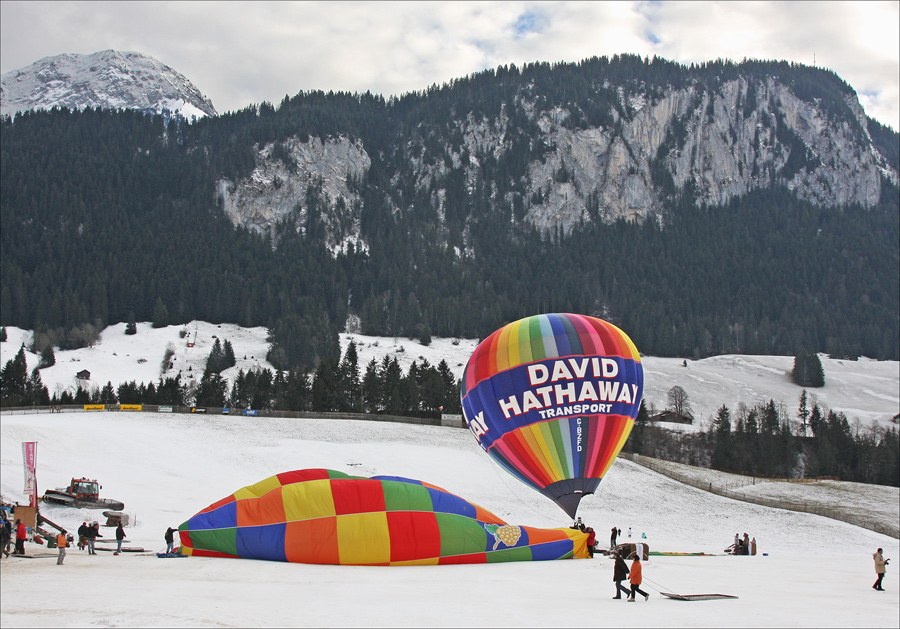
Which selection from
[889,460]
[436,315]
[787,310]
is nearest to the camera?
[889,460]

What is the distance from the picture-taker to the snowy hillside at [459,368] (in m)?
115

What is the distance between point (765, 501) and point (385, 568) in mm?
39298

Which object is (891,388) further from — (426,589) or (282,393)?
(426,589)

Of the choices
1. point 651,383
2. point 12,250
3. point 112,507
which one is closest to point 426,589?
point 112,507

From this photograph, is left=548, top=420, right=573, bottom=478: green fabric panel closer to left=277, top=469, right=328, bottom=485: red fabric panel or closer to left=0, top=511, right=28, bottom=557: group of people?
left=277, top=469, right=328, bottom=485: red fabric panel

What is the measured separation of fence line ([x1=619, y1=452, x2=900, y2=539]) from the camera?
50969 mm

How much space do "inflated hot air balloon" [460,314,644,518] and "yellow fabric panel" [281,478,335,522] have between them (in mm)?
8896

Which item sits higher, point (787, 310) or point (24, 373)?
point (787, 310)

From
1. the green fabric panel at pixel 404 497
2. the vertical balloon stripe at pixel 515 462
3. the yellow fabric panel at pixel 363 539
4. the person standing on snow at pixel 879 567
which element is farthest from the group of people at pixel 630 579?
the vertical balloon stripe at pixel 515 462

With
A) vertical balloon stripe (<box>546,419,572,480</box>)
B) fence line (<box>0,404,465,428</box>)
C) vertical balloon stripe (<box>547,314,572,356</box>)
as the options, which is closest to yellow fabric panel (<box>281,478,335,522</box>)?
vertical balloon stripe (<box>546,419,572,480</box>)

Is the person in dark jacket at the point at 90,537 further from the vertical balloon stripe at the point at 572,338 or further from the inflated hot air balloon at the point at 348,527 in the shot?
the vertical balloon stripe at the point at 572,338

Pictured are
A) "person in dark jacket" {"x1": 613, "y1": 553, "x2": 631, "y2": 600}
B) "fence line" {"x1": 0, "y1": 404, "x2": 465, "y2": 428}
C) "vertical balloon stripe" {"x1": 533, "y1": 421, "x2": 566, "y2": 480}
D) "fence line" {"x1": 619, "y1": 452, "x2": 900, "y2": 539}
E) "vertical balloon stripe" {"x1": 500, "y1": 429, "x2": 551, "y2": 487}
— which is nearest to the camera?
"person in dark jacket" {"x1": 613, "y1": 553, "x2": 631, "y2": 600}

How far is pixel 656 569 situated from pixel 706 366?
129283mm

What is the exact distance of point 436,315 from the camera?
16375 cm
